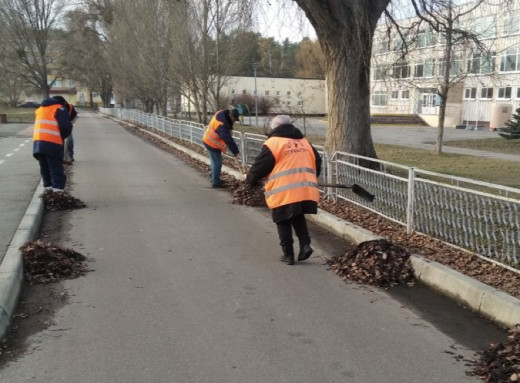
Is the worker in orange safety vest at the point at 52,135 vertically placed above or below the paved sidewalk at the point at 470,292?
above

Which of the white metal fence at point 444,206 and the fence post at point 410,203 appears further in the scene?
the fence post at point 410,203

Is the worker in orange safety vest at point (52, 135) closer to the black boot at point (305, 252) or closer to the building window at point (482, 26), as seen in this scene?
the black boot at point (305, 252)

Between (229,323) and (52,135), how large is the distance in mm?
5696

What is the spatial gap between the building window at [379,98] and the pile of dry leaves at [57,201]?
50866 mm

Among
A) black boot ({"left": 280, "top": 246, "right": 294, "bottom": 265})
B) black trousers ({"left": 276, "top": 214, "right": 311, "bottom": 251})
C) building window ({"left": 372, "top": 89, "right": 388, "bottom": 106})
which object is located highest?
building window ({"left": 372, "top": 89, "right": 388, "bottom": 106})

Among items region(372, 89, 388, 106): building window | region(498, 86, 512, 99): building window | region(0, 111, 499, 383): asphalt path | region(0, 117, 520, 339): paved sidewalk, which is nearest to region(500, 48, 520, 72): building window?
region(498, 86, 512, 99): building window

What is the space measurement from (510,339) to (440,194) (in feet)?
7.65

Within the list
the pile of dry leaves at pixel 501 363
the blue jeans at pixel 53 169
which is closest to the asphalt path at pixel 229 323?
the pile of dry leaves at pixel 501 363

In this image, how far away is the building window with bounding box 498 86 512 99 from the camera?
40375mm

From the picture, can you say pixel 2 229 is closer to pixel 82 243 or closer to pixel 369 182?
pixel 82 243

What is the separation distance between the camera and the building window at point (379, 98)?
55656 millimetres

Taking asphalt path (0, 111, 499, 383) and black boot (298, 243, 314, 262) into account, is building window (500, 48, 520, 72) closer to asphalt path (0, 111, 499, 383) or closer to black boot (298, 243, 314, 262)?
asphalt path (0, 111, 499, 383)

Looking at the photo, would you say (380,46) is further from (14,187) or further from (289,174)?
(14,187)

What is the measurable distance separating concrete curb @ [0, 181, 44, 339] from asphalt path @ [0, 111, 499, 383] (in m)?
0.40
